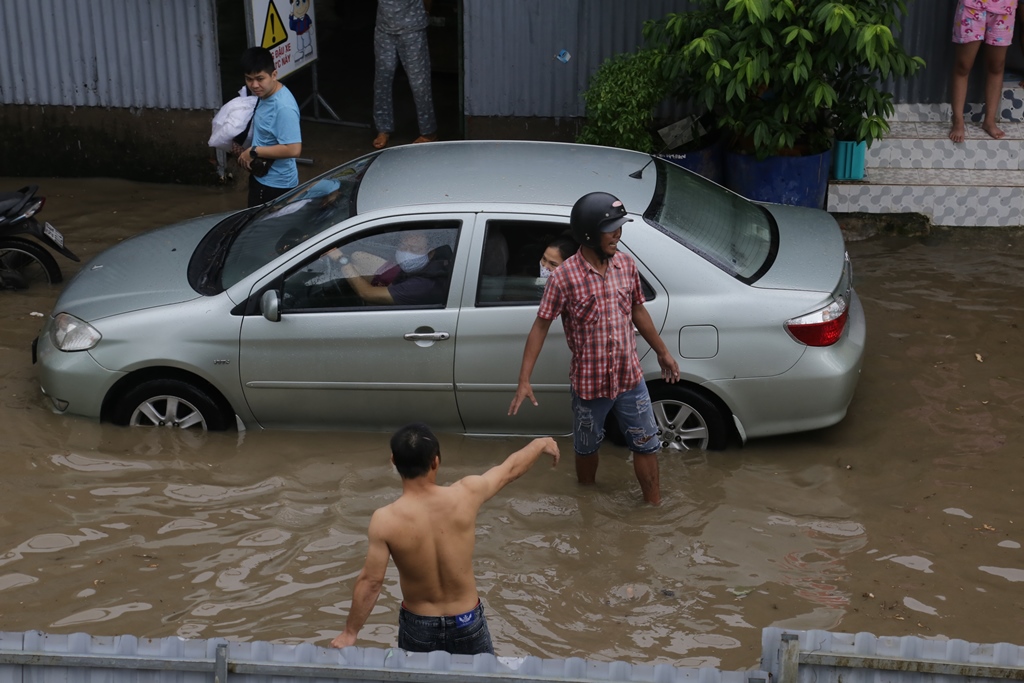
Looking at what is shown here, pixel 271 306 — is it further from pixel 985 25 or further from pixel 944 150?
pixel 985 25

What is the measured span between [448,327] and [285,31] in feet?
18.2

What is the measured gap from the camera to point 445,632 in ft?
12.4

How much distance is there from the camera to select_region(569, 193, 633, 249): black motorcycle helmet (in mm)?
5102

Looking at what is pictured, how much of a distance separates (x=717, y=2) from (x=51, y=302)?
5253 millimetres

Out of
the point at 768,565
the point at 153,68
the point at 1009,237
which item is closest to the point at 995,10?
the point at 1009,237

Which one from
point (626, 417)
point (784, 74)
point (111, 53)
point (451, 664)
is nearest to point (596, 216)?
point (626, 417)

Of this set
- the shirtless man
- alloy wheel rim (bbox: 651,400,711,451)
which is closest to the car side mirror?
alloy wheel rim (bbox: 651,400,711,451)

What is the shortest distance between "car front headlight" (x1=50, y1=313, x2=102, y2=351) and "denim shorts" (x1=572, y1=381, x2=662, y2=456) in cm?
263

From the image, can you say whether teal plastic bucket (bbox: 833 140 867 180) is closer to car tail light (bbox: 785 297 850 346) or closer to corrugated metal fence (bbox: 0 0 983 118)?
corrugated metal fence (bbox: 0 0 983 118)

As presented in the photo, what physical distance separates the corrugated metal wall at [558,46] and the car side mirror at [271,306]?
4.55 metres

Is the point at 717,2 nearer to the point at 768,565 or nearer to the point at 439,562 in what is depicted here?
the point at 768,565

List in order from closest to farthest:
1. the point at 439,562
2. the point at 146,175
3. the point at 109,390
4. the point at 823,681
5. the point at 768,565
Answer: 1. the point at 823,681
2. the point at 439,562
3. the point at 768,565
4. the point at 109,390
5. the point at 146,175

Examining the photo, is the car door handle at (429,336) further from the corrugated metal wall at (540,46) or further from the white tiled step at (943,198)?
the white tiled step at (943,198)

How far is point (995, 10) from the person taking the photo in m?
8.91
